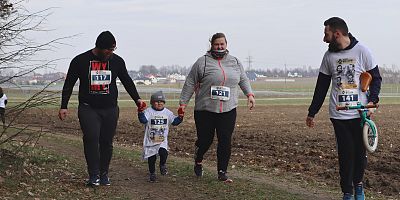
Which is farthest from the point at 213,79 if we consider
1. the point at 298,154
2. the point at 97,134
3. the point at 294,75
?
the point at 294,75

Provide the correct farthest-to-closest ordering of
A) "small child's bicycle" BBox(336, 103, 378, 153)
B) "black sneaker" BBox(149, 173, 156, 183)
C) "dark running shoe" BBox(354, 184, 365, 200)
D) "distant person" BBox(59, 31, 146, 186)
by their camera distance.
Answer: "black sneaker" BBox(149, 173, 156, 183)
"distant person" BBox(59, 31, 146, 186)
"dark running shoe" BBox(354, 184, 365, 200)
"small child's bicycle" BBox(336, 103, 378, 153)

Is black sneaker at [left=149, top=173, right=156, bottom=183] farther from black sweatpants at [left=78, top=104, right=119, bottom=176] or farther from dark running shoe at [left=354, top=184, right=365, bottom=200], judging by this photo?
dark running shoe at [left=354, top=184, right=365, bottom=200]

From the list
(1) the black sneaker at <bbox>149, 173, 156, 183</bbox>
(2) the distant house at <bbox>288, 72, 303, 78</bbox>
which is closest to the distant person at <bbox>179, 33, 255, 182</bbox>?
(1) the black sneaker at <bbox>149, 173, 156, 183</bbox>

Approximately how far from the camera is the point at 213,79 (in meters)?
8.70

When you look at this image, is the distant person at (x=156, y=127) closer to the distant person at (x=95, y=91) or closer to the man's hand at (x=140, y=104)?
the man's hand at (x=140, y=104)

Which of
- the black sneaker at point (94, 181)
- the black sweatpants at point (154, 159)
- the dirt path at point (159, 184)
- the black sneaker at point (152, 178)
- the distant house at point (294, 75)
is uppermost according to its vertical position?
the distant house at point (294, 75)

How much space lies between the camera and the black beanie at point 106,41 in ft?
26.3

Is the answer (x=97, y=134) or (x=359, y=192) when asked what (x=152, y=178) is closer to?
(x=97, y=134)

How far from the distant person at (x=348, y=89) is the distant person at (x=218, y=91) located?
6.04 ft

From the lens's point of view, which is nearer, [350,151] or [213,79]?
[350,151]

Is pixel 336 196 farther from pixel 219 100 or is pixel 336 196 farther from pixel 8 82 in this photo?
pixel 8 82

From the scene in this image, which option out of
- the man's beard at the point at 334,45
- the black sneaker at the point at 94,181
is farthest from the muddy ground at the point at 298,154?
the man's beard at the point at 334,45

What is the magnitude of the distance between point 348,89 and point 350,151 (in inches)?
27.6

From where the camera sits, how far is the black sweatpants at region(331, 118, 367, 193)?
23.1 feet
